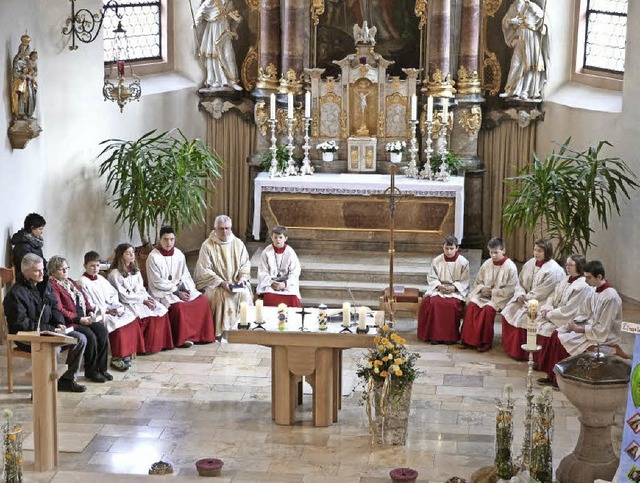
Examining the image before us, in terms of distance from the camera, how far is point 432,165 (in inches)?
624

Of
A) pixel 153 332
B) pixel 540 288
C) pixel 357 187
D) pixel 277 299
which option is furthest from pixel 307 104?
pixel 540 288

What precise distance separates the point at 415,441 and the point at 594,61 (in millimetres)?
8291

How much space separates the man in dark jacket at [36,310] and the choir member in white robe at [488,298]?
13.5 ft

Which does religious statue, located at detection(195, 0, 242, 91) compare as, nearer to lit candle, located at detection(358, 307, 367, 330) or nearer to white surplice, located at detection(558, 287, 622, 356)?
white surplice, located at detection(558, 287, 622, 356)

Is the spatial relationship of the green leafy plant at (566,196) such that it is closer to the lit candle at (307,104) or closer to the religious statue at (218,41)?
the lit candle at (307,104)

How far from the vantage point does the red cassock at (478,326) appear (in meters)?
12.9

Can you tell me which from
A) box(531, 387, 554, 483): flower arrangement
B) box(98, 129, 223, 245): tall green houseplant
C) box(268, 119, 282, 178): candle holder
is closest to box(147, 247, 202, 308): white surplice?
box(98, 129, 223, 245): tall green houseplant

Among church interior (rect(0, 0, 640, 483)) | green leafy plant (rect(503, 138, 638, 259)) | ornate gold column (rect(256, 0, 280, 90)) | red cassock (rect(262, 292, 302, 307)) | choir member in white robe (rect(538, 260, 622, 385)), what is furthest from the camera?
ornate gold column (rect(256, 0, 280, 90))

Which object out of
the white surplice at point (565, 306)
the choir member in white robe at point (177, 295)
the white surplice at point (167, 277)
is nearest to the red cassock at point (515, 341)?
the white surplice at point (565, 306)

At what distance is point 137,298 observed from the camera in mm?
12727

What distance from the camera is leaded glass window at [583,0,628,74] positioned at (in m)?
16.3

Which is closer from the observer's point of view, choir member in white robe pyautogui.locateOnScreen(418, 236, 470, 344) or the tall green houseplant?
choir member in white robe pyautogui.locateOnScreen(418, 236, 470, 344)

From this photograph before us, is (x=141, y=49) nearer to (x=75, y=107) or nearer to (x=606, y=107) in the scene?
(x=75, y=107)

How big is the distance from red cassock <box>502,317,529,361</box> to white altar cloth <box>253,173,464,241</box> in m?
2.74
